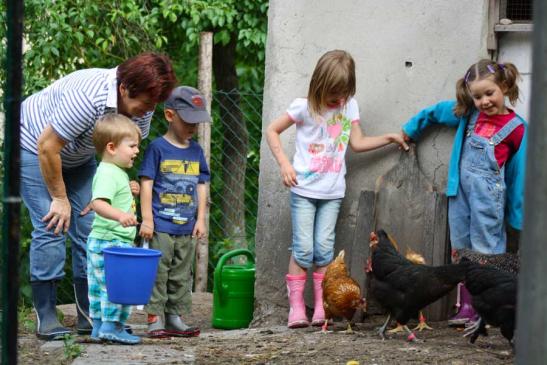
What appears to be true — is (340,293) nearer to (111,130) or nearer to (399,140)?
(399,140)

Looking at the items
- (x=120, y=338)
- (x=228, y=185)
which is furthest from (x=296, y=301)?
(x=228, y=185)

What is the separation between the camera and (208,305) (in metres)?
7.80

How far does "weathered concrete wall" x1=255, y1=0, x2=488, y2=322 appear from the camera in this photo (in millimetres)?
6305

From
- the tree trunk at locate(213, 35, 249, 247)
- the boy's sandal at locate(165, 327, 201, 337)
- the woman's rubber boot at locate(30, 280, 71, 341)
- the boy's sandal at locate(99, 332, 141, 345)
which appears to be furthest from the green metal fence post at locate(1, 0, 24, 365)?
the tree trunk at locate(213, 35, 249, 247)

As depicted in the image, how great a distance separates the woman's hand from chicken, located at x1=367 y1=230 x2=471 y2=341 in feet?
5.96

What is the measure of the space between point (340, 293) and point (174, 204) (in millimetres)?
1152

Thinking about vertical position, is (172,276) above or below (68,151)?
below

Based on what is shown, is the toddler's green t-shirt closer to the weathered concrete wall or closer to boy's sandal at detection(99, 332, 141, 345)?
boy's sandal at detection(99, 332, 141, 345)

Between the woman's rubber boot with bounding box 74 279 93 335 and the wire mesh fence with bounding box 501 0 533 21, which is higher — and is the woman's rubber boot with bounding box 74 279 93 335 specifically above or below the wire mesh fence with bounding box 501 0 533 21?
below

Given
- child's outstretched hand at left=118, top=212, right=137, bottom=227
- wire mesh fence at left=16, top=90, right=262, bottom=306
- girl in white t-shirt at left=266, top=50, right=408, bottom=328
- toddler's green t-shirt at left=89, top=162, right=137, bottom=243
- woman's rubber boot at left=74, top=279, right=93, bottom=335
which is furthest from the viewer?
wire mesh fence at left=16, top=90, right=262, bottom=306

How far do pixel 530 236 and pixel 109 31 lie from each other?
7.29m

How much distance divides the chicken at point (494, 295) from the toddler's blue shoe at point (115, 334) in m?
1.94

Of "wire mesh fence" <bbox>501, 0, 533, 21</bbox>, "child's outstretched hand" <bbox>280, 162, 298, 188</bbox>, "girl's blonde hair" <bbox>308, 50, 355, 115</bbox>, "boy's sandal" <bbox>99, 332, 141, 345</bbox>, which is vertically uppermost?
"wire mesh fence" <bbox>501, 0, 533, 21</bbox>

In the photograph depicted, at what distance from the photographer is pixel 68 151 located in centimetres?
578
